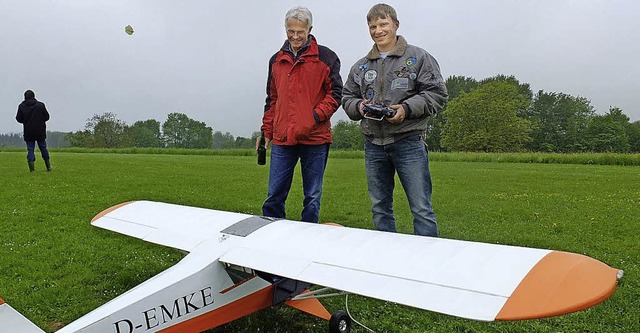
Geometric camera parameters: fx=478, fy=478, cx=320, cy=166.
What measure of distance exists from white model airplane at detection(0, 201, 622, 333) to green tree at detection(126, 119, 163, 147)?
77319mm

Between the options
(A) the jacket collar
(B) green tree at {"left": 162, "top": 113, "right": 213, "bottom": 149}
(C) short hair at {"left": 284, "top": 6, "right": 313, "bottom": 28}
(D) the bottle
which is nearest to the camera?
(A) the jacket collar

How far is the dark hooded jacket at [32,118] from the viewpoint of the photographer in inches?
550

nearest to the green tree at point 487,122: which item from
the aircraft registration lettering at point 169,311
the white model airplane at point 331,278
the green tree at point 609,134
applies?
the green tree at point 609,134

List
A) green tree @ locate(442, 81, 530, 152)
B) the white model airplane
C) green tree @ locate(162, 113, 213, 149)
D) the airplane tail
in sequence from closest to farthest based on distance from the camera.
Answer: the white model airplane, the airplane tail, green tree @ locate(442, 81, 530, 152), green tree @ locate(162, 113, 213, 149)

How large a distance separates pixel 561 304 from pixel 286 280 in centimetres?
230

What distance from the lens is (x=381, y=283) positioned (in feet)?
8.85

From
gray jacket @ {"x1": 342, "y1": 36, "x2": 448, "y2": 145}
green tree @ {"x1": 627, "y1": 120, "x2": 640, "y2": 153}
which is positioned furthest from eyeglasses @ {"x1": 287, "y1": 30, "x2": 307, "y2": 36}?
green tree @ {"x1": 627, "y1": 120, "x2": 640, "y2": 153}

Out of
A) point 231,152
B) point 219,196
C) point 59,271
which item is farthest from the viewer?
point 231,152

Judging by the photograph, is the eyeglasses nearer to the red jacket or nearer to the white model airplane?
the red jacket

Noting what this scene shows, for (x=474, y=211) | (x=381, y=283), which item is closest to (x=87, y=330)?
(x=381, y=283)

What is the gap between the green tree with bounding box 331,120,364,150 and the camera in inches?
3334

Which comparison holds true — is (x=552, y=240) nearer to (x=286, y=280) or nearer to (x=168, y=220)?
(x=286, y=280)

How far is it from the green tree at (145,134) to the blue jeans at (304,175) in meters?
75.9

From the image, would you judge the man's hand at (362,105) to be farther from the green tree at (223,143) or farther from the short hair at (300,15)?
the green tree at (223,143)
